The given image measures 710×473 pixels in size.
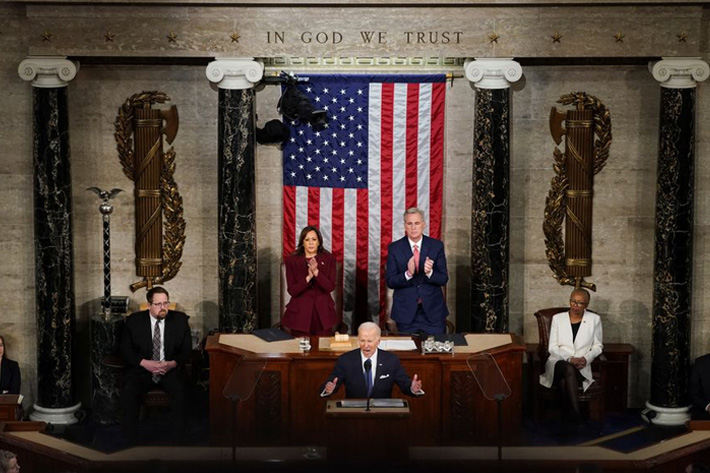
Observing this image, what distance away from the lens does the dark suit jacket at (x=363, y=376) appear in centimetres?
1038

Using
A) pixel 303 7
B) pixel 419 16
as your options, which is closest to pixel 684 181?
pixel 419 16

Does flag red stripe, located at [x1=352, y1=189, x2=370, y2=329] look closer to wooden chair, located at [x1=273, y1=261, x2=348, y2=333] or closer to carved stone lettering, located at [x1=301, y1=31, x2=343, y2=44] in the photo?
wooden chair, located at [x1=273, y1=261, x2=348, y2=333]

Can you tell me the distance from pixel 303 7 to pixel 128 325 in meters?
3.76

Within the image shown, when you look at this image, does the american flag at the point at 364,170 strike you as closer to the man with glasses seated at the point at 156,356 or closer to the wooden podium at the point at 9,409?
the man with glasses seated at the point at 156,356

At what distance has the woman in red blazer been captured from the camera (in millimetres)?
13016

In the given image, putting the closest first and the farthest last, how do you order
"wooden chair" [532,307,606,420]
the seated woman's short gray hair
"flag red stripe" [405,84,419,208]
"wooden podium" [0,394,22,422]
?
the seated woman's short gray hair < "wooden podium" [0,394,22,422] < "wooden chair" [532,307,606,420] < "flag red stripe" [405,84,419,208]

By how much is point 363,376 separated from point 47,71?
5206 mm

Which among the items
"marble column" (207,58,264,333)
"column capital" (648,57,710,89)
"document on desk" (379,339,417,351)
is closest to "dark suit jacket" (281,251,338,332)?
"marble column" (207,58,264,333)

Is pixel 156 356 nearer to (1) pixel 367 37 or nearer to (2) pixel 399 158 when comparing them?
(2) pixel 399 158

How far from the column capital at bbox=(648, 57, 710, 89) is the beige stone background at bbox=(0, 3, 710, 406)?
527 mm

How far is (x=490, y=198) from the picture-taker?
13453 mm

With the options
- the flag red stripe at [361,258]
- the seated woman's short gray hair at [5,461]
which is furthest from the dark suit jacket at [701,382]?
the seated woman's short gray hair at [5,461]

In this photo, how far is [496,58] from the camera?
1325 cm

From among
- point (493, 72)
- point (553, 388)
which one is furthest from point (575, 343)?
point (493, 72)
